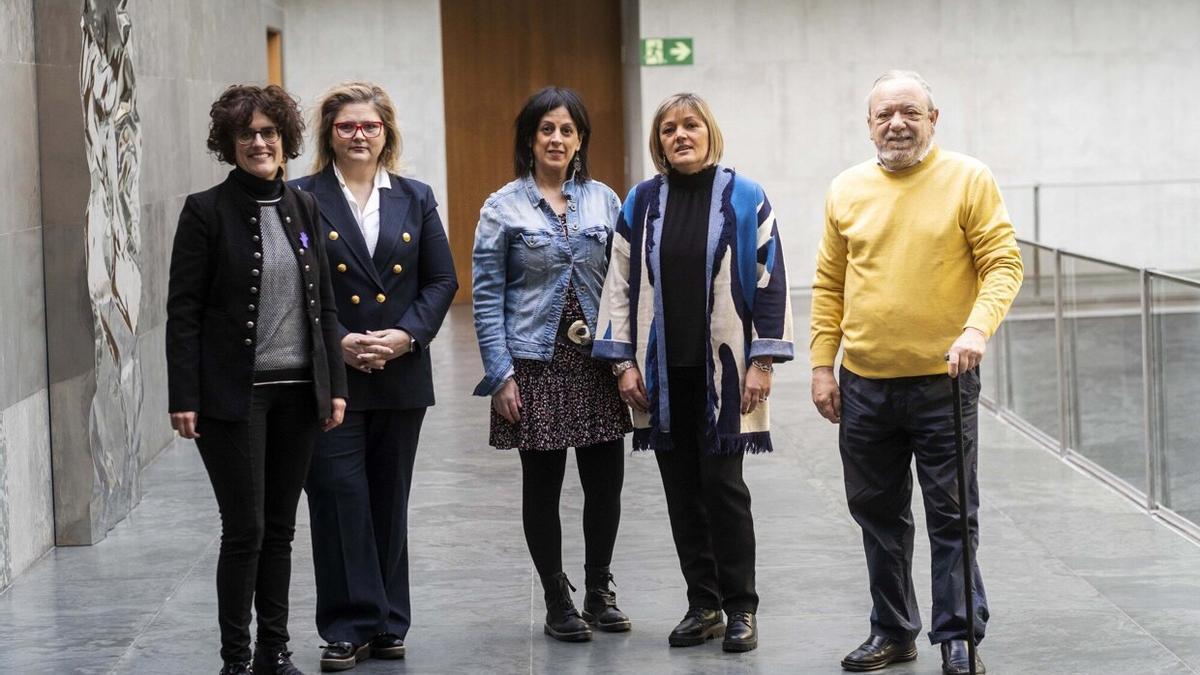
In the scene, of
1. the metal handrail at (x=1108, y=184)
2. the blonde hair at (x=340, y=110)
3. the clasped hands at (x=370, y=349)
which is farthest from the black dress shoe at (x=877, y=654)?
the metal handrail at (x=1108, y=184)

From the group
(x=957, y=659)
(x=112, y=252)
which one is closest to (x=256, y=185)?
(x=957, y=659)

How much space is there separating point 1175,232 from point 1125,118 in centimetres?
154

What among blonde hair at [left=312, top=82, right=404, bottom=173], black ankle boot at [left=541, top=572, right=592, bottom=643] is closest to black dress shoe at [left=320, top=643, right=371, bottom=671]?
black ankle boot at [left=541, top=572, right=592, bottom=643]

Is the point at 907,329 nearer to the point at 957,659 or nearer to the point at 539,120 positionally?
the point at 957,659

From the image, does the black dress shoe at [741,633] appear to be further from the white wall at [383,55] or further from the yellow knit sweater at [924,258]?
the white wall at [383,55]

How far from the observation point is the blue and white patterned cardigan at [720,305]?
466cm

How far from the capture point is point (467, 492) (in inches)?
285


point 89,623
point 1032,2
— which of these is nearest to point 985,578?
point 89,623

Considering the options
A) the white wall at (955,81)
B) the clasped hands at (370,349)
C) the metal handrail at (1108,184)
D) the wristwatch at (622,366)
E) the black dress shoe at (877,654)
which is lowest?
the black dress shoe at (877,654)

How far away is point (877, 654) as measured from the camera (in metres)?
4.56

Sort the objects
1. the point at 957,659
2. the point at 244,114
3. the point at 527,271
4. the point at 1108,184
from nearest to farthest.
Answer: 1. the point at 244,114
2. the point at 957,659
3. the point at 527,271
4. the point at 1108,184

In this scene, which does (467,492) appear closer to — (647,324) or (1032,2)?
(647,324)

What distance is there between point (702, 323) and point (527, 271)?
0.53m

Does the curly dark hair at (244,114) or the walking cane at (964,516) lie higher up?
the curly dark hair at (244,114)
